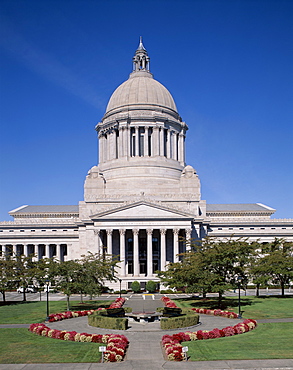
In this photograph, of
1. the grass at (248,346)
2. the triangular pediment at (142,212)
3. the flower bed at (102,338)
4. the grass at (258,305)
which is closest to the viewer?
the flower bed at (102,338)

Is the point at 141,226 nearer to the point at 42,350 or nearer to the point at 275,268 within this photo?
the point at 275,268

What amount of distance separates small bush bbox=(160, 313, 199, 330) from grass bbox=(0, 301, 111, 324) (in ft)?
46.0

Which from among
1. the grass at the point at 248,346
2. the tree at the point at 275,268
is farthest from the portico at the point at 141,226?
the grass at the point at 248,346

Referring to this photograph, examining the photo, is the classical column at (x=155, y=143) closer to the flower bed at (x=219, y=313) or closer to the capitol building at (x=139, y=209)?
the capitol building at (x=139, y=209)

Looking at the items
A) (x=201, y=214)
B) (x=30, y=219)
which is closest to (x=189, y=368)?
(x=201, y=214)

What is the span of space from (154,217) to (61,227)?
1146 inches

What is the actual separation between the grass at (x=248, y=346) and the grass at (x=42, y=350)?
7.15m

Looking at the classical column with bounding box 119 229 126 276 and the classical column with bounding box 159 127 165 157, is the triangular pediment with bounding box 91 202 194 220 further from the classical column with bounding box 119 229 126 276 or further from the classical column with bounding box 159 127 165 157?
the classical column with bounding box 159 127 165 157

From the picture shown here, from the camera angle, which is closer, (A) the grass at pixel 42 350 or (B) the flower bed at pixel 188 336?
(B) the flower bed at pixel 188 336

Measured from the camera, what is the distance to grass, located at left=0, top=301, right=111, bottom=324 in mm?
44484

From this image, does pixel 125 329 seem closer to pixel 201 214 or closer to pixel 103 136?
pixel 201 214

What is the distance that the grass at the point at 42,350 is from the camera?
90.4 feet

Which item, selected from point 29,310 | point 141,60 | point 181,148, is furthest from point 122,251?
point 141,60

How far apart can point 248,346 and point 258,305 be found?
24.9 m
